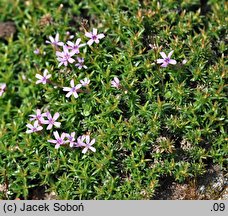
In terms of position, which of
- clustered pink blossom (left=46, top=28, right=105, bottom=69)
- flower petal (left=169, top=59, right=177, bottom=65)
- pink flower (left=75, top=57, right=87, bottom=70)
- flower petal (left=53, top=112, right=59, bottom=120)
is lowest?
flower petal (left=53, top=112, right=59, bottom=120)

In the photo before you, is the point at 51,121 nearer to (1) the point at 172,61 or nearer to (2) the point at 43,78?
A: (2) the point at 43,78

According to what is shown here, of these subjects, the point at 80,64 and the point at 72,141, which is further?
the point at 80,64

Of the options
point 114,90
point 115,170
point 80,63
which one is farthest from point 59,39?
point 115,170

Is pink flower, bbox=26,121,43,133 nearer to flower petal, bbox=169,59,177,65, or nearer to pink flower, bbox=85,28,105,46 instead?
pink flower, bbox=85,28,105,46

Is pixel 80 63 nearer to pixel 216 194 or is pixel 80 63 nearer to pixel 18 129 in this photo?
pixel 18 129

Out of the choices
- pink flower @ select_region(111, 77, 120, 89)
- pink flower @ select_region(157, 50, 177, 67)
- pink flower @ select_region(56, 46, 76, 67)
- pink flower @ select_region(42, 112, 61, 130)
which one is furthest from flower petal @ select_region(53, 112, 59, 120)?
pink flower @ select_region(157, 50, 177, 67)

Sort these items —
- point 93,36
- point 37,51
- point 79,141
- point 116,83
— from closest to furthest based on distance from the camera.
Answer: point 79,141, point 116,83, point 93,36, point 37,51

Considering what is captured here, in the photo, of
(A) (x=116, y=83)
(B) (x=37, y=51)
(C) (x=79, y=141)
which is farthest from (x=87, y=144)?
(B) (x=37, y=51)

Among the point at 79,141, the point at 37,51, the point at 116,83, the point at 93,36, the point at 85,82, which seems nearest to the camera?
the point at 79,141
